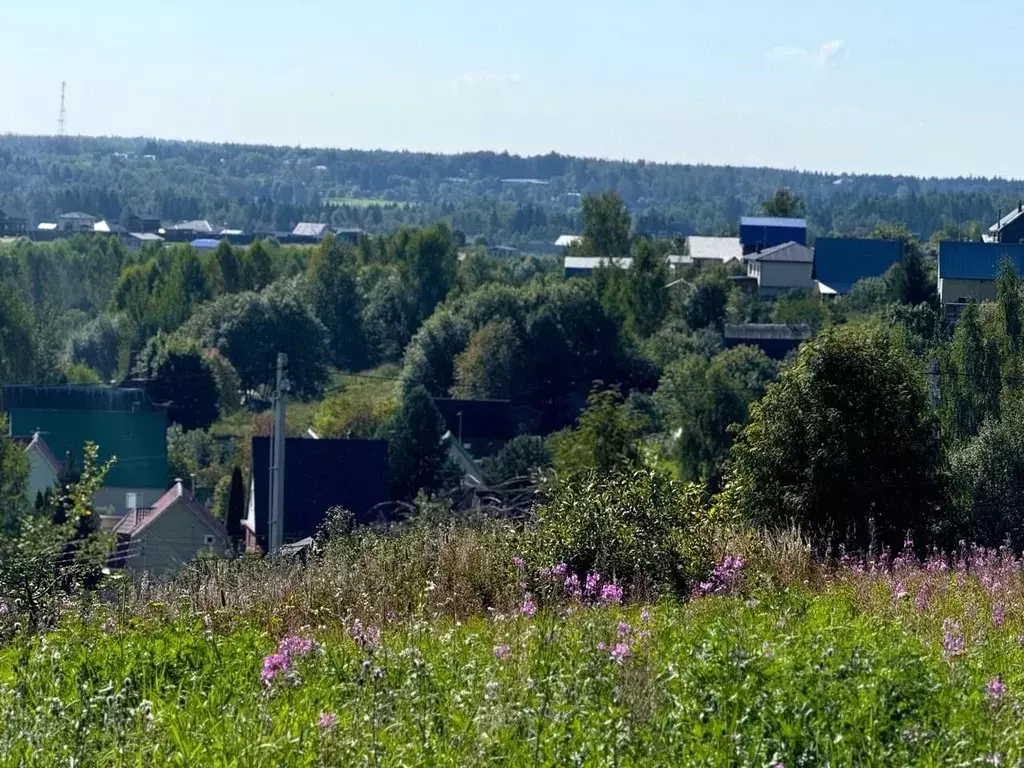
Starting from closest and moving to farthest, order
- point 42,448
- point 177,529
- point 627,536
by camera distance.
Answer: point 627,536
point 177,529
point 42,448

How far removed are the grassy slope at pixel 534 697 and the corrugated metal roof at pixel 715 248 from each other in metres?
77.3

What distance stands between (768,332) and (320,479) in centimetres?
2370

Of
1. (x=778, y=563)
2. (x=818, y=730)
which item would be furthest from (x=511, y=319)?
(x=818, y=730)

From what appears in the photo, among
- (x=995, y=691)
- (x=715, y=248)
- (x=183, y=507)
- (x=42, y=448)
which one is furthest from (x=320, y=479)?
(x=715, y=248)

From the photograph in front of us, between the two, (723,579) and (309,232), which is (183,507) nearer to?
(723,579)

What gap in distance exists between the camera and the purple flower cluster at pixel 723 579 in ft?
19.9

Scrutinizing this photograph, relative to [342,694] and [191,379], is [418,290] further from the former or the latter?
[342,694]

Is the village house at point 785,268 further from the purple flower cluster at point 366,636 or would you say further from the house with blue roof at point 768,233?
the purple flower cluster at point 366,636

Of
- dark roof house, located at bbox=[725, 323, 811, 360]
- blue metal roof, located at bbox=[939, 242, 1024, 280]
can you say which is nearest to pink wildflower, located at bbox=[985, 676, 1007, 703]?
blue metal roof, located at bbox=[939, 242, 1024, 280]

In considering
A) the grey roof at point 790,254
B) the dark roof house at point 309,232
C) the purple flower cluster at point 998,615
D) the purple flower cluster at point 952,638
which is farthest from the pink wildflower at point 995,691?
the dark roof house at point 309,232

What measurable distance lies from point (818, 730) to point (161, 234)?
14880 cm

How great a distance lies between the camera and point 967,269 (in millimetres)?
44000

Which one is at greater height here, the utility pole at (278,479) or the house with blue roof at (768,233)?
the house with blue roof at (768,233)

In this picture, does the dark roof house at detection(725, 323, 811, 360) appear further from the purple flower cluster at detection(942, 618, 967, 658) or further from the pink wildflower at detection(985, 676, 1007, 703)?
the pink wildflower at detection(985, 676, 1007, 703)
